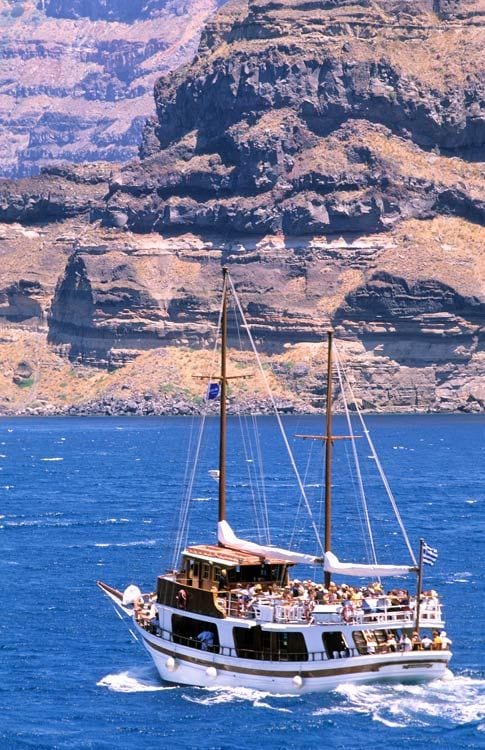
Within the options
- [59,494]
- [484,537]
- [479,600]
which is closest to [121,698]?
[479,600]

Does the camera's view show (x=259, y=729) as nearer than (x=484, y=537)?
Yes

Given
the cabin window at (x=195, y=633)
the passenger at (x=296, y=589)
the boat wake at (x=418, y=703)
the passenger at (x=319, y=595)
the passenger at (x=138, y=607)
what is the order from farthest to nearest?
the passenger at (x=138, y=607) → the passenger at (x=296, y=589) → the cabin window at (x=195, y=633) → the passenger at (x=319, y=595) → the boat wake at (x=418, y=703)

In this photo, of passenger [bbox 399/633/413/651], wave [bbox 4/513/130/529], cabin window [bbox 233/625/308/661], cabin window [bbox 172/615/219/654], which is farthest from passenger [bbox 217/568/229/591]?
wave [bbox 4/513/130/529]

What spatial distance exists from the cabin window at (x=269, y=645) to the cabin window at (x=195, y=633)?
126 centimetres

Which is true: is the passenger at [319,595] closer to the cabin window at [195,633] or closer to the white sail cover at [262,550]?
the white sail cover at [262,550]

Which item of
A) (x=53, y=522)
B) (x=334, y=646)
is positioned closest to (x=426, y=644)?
(x=334, y=646)

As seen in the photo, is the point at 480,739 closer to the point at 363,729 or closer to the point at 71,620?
the point at 363,729

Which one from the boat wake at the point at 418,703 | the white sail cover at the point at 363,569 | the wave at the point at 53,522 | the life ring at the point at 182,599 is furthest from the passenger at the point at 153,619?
the wave at the point at 53,522

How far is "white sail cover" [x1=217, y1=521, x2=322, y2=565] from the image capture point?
303 feet

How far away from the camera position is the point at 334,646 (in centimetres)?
8775

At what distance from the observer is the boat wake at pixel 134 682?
91562 mm

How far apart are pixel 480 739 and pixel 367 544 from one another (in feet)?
195

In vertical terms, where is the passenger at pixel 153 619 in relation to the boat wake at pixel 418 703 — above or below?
above

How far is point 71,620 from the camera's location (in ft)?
357
